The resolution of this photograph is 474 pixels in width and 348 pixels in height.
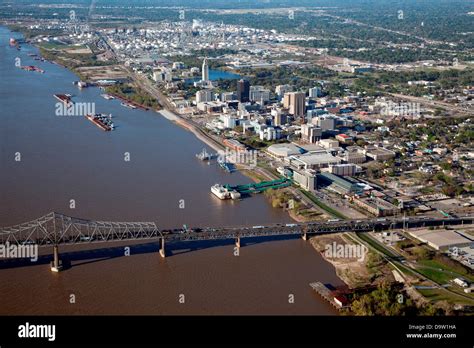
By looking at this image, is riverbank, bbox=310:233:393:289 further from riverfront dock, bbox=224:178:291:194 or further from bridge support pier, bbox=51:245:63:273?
bridge support pier, bbox=51:245:63:273

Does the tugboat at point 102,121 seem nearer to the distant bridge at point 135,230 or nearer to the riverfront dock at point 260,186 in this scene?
the riverfront dock at point 260,186

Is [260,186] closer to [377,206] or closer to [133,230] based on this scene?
[377,206]

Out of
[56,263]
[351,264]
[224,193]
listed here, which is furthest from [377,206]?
[56,263]

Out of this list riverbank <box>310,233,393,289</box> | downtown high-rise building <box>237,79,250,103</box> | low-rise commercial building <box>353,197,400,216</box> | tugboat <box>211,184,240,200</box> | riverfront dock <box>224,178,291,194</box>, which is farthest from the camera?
downtown high-rise building <box>237,79,250,103</box>

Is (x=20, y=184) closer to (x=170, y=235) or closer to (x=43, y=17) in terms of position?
(x=170, y=235)

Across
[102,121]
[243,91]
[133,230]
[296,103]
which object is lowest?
[133,230]

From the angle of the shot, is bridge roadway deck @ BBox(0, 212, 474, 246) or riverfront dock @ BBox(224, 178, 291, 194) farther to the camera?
riverfront dock @ BBox(224, 178, 291, 194)

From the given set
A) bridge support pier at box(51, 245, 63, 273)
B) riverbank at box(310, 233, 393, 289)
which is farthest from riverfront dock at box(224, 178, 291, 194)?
bridge support pier at box(51, 245, 63, 273)
